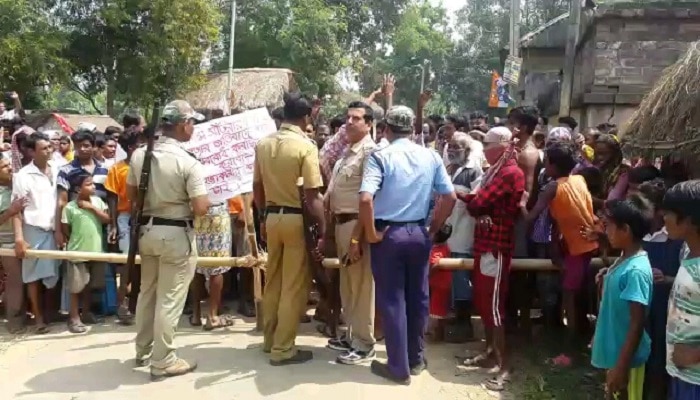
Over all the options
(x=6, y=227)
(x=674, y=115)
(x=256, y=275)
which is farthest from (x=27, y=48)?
(x=674, y=115)

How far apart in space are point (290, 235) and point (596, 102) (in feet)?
24.3

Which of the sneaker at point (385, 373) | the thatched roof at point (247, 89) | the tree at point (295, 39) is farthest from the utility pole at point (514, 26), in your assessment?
the sneaker at point (385, 373)

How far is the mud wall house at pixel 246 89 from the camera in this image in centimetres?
2294

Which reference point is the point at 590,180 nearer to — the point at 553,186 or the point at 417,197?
the point at 553,186

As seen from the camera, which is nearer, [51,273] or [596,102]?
[51,273]

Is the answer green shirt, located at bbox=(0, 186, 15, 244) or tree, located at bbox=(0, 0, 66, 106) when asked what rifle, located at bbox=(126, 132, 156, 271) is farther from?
tree, located at bbox=(0, 0, 66, 106)

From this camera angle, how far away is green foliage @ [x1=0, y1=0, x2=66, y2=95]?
18688 millimetres

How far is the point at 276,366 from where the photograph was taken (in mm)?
5109

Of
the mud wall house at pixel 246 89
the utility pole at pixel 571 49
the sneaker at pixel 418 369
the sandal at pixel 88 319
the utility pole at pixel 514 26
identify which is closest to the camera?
the sneaker at pixel 418 369

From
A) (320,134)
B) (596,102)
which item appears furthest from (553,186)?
(596,102)

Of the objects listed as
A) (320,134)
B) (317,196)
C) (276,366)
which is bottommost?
(276,366)

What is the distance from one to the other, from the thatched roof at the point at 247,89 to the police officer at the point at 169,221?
691 inches

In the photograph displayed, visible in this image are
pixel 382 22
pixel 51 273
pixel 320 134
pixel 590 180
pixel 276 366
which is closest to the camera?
pixel 276 366

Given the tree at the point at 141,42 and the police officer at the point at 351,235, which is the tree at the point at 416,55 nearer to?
the tree at the point at 141,42
